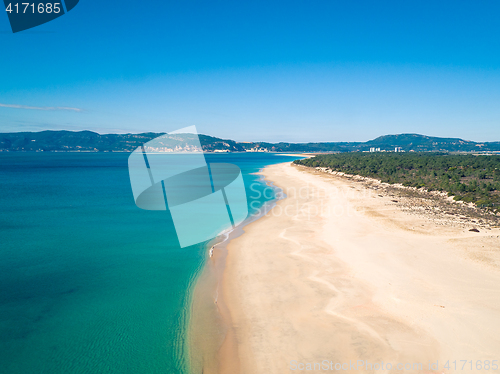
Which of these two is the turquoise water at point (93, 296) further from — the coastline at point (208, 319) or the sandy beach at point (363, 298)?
the sandy beach at point (363, 298)

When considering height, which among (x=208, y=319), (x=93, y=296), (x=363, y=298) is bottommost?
(x=93, y=296)

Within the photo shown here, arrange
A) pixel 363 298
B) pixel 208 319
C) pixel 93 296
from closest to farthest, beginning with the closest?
1. pixel 208 319
2. pixel 363 298
3. pixel 93 296

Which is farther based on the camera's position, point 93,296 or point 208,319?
point 93,296

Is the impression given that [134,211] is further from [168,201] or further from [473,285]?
[473,285]

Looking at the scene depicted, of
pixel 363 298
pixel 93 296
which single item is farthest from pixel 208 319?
pixel 363 298

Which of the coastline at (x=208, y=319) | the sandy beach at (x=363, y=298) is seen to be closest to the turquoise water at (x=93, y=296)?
the coastline at (x=208, y=319)

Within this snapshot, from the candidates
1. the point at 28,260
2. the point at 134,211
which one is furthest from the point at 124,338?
the point at 134,211

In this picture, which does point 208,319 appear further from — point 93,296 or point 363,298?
point 363,298

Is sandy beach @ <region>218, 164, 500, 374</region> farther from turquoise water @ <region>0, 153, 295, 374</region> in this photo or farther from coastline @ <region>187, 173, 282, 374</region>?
turquoise water @ <region>0, 153, 295, 374</region>
